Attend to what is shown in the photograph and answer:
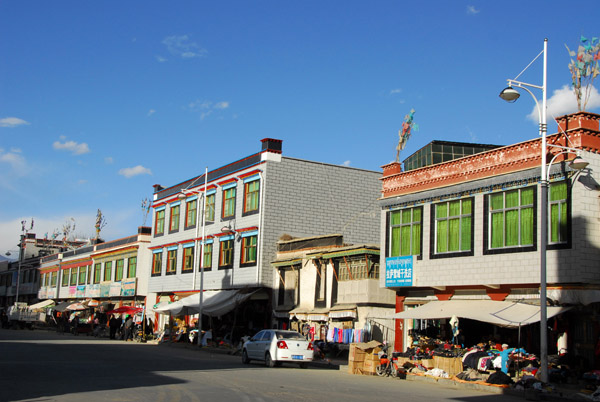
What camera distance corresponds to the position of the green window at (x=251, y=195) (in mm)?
40906

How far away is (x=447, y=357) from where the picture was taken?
22.3 metres

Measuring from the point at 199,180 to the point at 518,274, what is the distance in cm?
2882

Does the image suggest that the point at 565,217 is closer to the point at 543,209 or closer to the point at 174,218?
the point at 543,209

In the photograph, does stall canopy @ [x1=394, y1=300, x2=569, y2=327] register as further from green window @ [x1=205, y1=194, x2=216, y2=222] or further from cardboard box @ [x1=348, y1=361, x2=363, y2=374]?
green window @ [x1=205, y1=194, x2=216, y2=222]

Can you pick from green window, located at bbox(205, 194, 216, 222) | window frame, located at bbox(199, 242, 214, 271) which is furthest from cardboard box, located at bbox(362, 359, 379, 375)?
green window, located at bbox(205, 194, 216, 222)

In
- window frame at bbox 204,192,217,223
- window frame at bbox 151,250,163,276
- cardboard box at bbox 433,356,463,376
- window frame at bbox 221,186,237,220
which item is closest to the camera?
cardboard box at bbox 433,356,463,376

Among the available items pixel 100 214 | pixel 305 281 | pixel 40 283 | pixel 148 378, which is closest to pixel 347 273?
pixel 305 281

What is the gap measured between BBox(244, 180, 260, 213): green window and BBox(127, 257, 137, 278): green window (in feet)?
65.4

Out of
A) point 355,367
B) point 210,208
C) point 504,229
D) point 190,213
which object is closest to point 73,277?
point 190,213

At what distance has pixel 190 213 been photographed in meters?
49.1

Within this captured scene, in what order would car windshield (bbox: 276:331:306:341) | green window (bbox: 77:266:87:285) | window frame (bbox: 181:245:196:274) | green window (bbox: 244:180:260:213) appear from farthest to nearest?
green window (bbox: 77:266:87:285), window frame (bbox: 181:245:196:274), green window (bbox: 244:180:260:213), car windshield (bbox: 276:331:306:341)

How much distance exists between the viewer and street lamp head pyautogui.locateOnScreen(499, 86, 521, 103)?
62.7ft

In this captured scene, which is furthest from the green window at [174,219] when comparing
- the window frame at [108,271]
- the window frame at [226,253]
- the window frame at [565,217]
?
the window frame at [565,217]

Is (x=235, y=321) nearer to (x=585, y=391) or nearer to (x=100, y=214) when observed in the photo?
(x=585, y=391)
